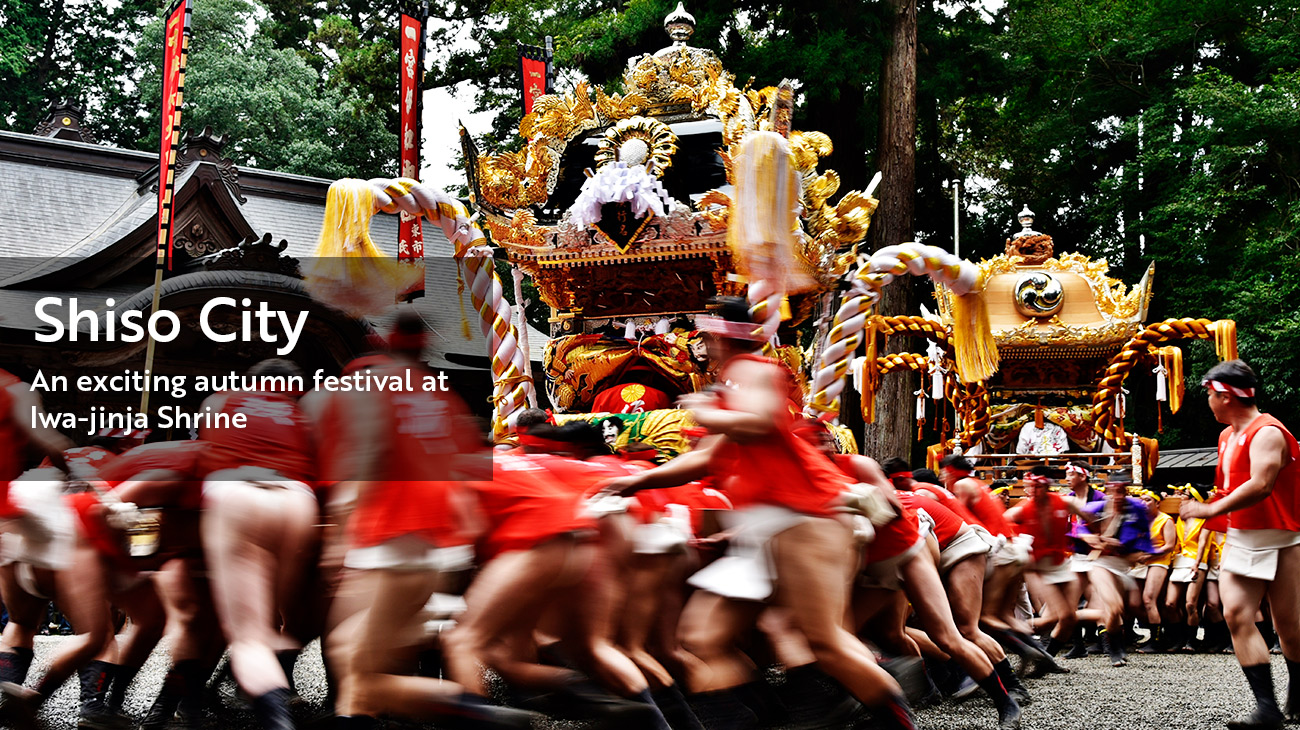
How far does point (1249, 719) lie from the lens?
526cm

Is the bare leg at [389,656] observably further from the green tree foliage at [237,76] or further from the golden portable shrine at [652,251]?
the green tree foliage at [237,76]

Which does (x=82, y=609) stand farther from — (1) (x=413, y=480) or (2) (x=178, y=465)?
(1) (x=413, y=480)

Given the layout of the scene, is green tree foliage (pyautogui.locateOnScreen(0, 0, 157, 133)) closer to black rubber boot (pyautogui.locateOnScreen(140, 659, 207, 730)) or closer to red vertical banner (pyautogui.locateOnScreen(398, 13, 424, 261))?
red vertical banner (pyautogui.locateOnScreen(398, 13, 424, 261))

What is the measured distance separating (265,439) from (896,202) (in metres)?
→ 11.6

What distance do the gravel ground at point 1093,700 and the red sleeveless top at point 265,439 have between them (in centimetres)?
196

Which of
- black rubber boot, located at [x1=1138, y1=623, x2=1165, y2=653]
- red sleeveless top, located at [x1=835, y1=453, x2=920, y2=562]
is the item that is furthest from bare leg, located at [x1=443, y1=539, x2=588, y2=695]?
black rubber boot, located at [x1=1138, y1=623, x2=1165, y2=653]

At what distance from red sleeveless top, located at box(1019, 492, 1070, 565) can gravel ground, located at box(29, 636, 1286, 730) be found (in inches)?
33.4

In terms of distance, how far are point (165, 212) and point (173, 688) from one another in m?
6.23

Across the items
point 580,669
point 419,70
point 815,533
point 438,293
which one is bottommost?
point 580,669

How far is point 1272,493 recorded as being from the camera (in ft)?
17.5

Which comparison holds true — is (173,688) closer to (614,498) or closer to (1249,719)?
(614,498)

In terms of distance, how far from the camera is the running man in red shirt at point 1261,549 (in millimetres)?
5250

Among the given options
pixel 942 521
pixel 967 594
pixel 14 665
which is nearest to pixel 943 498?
pixel 942 521

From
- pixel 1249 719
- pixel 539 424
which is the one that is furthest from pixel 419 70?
pixel 1249 719
